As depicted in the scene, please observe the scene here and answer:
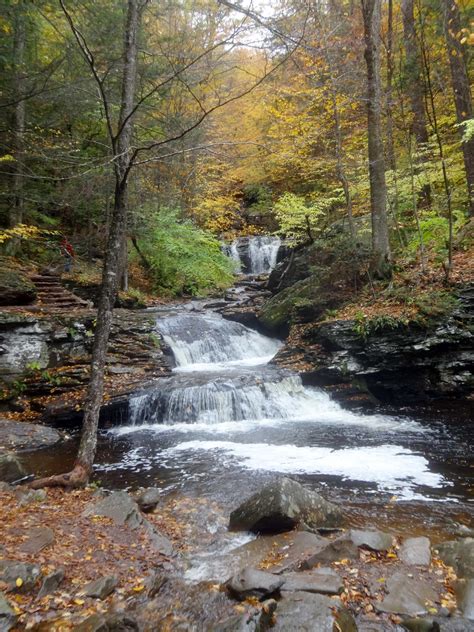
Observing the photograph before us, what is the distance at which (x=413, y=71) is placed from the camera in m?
11.2

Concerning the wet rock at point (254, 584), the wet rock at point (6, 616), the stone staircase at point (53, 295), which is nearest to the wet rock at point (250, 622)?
the wet rock at point (254, 584)

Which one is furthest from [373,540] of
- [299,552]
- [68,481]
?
[68,481]

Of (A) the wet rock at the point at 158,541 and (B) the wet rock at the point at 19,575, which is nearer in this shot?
(B) the wet rock at the point at 19,575

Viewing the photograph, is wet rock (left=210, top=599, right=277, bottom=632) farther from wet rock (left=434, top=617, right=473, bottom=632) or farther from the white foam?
the white foam

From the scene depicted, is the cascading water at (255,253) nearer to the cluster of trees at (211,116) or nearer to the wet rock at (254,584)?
the cluster of trees at (211,116)

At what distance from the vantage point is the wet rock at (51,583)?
3.18 meters

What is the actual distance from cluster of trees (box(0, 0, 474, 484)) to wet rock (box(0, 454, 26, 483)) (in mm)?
1116

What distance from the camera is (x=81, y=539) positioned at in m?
4.17

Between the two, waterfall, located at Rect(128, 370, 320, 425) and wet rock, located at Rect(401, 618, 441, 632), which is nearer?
wet rock, located at Rect(401, 618, 441, 632)

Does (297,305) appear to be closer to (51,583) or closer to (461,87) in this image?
(461,87)

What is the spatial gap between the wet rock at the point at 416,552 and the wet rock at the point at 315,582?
863 millimetres

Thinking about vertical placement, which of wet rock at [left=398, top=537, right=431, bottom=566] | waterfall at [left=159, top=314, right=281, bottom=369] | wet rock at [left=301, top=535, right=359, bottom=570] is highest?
waterfall at [left=159, top=314, right=281, bottom=369]

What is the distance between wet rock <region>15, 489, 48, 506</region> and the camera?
196 inches

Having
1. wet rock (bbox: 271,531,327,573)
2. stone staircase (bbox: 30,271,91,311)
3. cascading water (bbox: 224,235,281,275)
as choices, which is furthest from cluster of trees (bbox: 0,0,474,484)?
cascading water (bbox: 224,235,281,275)
